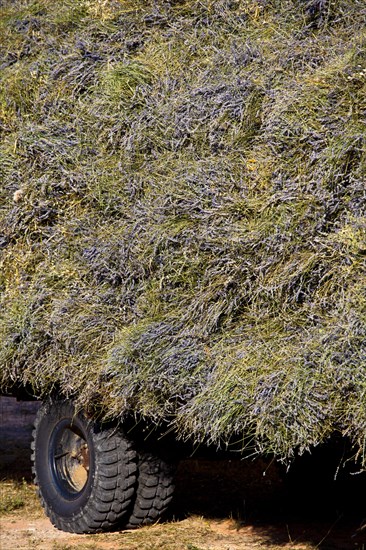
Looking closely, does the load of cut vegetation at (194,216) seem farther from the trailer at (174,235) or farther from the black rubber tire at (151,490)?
the black rubber tire at (151,490)

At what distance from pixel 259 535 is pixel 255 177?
2401mm

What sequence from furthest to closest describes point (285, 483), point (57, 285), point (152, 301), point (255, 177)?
point (285, 483), point (57, 285), point (152, 301), point (255, 177)

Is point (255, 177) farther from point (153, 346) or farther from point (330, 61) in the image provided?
point (153, 346)

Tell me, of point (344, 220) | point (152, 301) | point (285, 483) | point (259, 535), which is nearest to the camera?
point (344, 220)

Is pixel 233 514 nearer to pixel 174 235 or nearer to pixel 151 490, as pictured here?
pixel 151 490

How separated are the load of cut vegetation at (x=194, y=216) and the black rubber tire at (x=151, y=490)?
2.20ft

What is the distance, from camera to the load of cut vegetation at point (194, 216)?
3936 millimetres

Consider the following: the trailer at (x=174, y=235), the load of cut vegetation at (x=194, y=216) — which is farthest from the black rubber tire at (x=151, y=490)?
the load of cut vegetation at (x=194, y=216)

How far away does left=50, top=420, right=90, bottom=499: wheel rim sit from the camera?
556 centimetres

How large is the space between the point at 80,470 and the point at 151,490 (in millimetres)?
450

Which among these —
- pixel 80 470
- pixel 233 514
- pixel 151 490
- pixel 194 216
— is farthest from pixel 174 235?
pixel 233 514

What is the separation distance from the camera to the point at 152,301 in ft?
14.8

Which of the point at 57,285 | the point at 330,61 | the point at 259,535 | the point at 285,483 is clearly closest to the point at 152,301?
the point at 57,285

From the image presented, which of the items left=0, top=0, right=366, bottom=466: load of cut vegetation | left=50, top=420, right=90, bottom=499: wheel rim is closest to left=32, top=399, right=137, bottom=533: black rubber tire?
left=50, top=420, right=90, bottom=499: wheel rim
